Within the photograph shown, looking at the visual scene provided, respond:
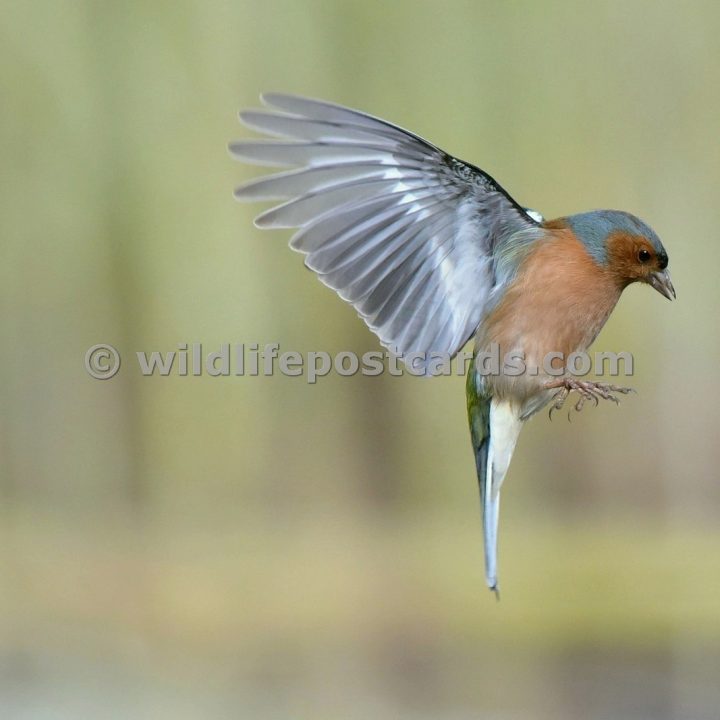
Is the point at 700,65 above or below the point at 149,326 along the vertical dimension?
above

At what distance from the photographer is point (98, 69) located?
2156 mm

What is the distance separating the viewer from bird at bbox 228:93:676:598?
0.81 m

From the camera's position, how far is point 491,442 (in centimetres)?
92

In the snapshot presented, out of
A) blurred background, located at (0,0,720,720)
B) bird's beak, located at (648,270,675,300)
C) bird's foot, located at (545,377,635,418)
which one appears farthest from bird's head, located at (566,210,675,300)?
blurred background, located at (0,0,720,720)

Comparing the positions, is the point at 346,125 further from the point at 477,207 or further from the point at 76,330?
the point at 76,330

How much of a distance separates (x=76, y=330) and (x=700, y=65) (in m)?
1.31

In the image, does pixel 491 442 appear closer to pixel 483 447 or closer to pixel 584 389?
pixel 483 447

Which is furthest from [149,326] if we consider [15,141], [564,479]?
[564,479]

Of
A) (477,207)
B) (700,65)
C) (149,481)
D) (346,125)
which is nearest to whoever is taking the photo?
(346,125)

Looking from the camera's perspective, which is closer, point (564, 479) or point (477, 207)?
point (477, 207)

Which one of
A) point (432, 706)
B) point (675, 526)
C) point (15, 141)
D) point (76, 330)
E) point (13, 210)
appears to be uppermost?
point (15, 141)

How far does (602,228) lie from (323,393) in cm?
139

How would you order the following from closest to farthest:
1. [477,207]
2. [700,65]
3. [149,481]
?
1. [477,207]
2. [700,65]
3. [149,481]

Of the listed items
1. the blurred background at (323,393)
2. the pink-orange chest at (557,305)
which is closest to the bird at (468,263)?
the pink-orange chest at (557,305)
